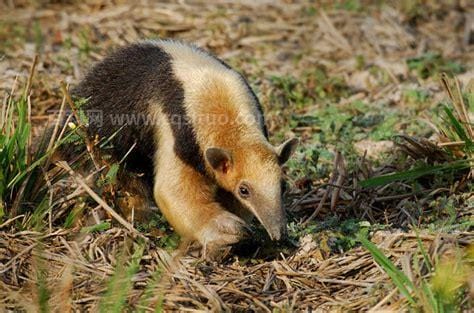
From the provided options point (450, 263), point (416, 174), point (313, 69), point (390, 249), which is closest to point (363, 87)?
point (313, 69)

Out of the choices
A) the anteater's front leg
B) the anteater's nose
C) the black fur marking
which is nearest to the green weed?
the anteater's nose

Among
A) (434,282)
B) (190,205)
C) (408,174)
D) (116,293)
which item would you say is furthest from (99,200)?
(434,282)

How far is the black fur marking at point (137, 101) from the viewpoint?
7.01 metres

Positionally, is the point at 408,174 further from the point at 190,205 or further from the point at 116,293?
the point at 116,293

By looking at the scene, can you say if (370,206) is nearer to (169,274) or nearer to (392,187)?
(392,187)

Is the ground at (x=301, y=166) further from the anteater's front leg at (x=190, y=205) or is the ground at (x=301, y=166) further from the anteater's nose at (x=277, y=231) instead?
the anteater's nose at (x=277, y=231)

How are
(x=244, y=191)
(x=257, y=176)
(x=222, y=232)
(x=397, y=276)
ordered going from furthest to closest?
1. (x=222, y=232)
2. (x=244, y=191)
3. (x=257, y=176)
4. (x=397, y=276)

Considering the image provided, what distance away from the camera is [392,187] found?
8117 mm

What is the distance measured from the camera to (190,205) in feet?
22.7

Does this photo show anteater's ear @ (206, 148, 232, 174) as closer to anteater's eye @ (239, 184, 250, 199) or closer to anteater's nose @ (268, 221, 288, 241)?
anteater's eye @ (239, 184, 250, 199)

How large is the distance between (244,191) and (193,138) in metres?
0.69

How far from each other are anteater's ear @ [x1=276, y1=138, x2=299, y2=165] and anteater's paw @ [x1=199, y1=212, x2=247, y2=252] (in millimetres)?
647

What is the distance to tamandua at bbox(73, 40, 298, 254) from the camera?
6551 millimetres

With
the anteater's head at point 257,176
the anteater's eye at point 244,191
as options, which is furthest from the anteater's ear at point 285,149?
the anteater's eye at point 244,191
